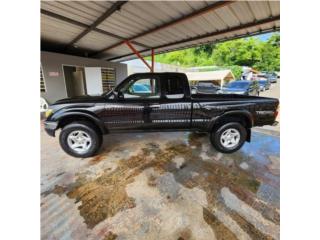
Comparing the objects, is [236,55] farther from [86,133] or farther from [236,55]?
[86,133]

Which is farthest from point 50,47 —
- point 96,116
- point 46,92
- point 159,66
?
point 159,66

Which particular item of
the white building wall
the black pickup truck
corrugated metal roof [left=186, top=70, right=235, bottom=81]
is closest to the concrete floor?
the black pickup truck

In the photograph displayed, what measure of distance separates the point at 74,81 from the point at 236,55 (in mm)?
35064

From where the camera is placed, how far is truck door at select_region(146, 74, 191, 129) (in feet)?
10.3

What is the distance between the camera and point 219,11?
406 cm

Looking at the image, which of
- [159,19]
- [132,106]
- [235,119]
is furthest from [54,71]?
[235,119]

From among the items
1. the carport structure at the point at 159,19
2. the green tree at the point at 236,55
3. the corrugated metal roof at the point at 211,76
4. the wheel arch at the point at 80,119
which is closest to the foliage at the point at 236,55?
the green tree at the point at 236,55

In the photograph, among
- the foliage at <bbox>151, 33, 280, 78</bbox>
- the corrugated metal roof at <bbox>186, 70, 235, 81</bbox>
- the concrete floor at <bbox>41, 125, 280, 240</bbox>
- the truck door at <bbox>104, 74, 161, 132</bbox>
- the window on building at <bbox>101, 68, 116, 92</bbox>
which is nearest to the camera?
the concrete floor at <bbox>41, 125, 280, 240</bbox>

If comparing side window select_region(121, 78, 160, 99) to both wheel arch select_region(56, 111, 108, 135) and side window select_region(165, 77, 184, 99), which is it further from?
wheel arch select_region(56, 111, 108, 135)

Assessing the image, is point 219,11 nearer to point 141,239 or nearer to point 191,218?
point 191,218

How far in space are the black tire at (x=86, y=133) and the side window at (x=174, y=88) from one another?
64.5 inches

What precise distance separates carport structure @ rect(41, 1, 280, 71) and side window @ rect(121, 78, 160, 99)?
6.53 ft

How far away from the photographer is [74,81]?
1171 centimetres

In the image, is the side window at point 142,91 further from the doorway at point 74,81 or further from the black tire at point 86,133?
the doorway at point 74,81
